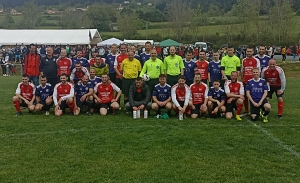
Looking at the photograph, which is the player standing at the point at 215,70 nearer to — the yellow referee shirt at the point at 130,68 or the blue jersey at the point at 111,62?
the yellow referee shirt at the point at 130,68

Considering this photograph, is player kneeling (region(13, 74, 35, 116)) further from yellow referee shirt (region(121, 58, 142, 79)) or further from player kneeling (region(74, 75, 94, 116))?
yellow referee shirt (region(121, 58, 142, 79))

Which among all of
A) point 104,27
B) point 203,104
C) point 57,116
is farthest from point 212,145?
point 104,27

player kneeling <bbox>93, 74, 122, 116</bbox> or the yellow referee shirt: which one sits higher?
the yellow referee shirt

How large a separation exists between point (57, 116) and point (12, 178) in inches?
182

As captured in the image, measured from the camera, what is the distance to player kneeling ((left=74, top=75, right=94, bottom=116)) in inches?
395

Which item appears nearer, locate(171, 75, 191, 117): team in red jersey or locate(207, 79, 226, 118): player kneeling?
locate(171, 75, 191, 117): team in red jersey

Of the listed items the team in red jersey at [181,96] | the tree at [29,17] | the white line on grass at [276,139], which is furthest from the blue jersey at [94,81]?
the tree at [29,17]

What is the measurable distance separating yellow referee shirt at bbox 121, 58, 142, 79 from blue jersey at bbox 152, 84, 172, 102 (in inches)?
32.5

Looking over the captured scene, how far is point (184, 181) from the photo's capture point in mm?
5039

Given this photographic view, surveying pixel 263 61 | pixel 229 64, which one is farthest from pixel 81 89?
pixel 263 61

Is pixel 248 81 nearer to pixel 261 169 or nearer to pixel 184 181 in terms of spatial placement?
pixel 261 169

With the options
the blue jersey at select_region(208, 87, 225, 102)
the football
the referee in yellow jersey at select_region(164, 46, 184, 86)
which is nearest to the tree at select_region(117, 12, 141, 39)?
the referee in yellow jersey at select_region(164, 46, 184, 86)

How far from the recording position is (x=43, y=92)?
Result: 33.4 feet

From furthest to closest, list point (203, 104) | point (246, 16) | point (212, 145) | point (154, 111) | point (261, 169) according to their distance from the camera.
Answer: point (246, 16) < point (154, 111) < point (203, 104) < point (212, 145) < point (261, 169)
